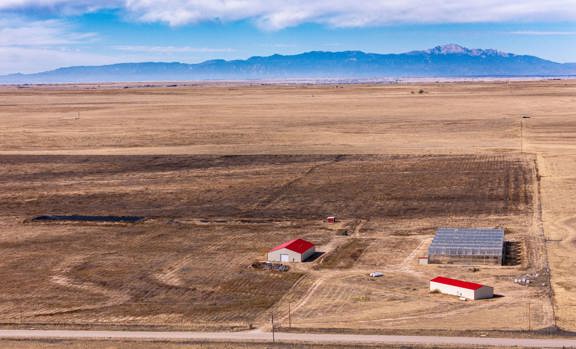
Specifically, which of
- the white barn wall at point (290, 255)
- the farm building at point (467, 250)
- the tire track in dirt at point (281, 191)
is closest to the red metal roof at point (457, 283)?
the farm building at point (467, 250)

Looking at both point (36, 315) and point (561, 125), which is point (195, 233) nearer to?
point (36, 315)

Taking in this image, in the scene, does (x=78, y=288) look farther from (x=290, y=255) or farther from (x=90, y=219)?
(x=90, y=219)

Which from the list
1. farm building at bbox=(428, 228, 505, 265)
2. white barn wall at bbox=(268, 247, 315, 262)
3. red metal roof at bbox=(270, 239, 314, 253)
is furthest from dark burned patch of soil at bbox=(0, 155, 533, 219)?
white barn wall at bbox=(268, 247, 315, 262)

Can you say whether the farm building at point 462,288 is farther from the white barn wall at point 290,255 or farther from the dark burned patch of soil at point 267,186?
the dark burned patch of soil at point 267,186

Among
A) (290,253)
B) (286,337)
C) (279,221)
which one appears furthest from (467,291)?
(279,221)

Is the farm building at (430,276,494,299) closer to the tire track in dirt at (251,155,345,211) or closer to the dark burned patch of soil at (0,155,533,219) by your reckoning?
the dark burned patch of soil at (0,155,533,219)
